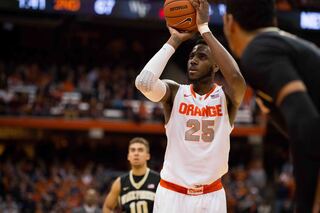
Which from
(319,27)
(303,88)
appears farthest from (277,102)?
(319,27)

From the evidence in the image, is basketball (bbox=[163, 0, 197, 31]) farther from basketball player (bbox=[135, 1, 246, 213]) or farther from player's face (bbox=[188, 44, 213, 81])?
player's face (bbox=[188, 44, 213, 81])

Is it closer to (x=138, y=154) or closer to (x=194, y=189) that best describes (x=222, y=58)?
(x=194, y=189)

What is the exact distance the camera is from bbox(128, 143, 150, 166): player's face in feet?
24.9

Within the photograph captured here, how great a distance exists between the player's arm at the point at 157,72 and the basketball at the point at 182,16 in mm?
58

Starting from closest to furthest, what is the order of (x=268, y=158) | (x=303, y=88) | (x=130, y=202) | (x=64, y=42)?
(x=303, y=88) → (x=130, y=202) → (x=268, y=158) → (x=64, y=42)

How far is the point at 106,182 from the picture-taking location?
61.8ft

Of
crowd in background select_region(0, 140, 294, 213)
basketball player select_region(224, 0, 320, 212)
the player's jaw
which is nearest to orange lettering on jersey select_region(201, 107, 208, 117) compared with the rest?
the player's jaw

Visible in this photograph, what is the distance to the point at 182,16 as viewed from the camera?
5258mm

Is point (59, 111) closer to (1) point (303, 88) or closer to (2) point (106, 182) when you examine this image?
(2) point (106, 182)

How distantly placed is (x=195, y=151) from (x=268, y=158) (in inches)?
706

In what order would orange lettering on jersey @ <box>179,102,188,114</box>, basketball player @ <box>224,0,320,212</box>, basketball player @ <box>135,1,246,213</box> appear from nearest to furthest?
1. basketball player @ <box>224,0,320,212</box>
2. basketball player @ <box>135,1,246,213</box>
3. orange lettering on jersey @ <box>179,102,188,114</box>

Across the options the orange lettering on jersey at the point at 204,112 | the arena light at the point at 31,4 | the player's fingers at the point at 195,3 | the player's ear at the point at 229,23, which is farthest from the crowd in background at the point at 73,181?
the player's ear at the point at 229,23

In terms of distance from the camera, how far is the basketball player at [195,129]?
5117 millimetres

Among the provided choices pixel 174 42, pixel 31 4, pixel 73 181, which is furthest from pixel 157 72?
pixel 73 181
